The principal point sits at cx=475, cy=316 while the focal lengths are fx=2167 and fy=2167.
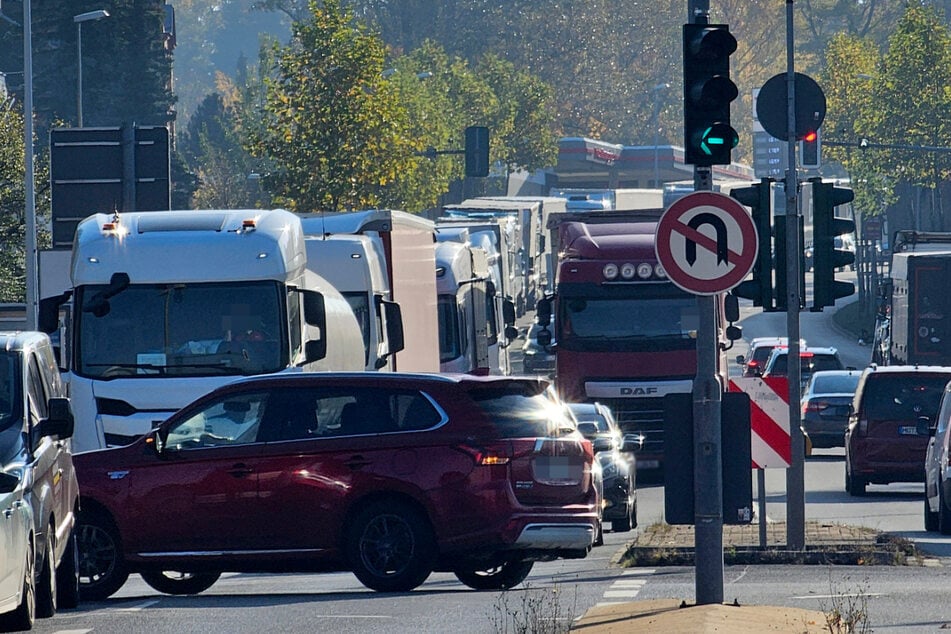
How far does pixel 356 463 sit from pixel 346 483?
6.3 inches

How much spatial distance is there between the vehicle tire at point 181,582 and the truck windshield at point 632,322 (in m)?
13.4

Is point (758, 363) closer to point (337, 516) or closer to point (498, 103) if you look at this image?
point (337, 516)

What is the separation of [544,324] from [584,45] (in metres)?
107

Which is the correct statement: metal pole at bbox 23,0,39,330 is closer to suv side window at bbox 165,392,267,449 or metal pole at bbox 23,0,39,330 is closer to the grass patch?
suv side window at bbox 165,392,267,449

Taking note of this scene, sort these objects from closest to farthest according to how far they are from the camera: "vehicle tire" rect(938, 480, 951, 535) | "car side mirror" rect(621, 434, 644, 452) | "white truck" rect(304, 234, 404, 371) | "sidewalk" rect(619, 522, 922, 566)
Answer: "sidewalk" rect(619, 522, 922, 566), "vehicle tire" rect(938, 480, 951, 535), "car side mirror" rect(621, 434, 644, 452), "white truck" rect(304, 234, 404, 371)

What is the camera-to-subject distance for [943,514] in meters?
21.5

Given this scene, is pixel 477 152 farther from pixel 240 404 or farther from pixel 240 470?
pixel 240 470

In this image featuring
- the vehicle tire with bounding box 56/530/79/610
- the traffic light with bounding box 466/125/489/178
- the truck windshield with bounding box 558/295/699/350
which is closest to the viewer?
the vehicle tire with bounding box 56/530/79/610

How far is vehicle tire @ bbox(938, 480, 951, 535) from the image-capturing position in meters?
21.2

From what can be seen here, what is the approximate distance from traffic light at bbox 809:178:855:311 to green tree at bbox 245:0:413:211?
37.9 metres

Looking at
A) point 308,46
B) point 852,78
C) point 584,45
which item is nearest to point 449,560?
point 308,46

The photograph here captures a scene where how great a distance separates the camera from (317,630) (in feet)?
42.8

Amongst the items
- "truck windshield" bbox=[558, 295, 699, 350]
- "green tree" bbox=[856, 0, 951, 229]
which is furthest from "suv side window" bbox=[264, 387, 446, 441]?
"green tree" bbox=[856, 0, 951, 229]

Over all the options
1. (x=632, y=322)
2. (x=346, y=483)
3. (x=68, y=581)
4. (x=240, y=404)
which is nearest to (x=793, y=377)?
(x=346, y=483)
